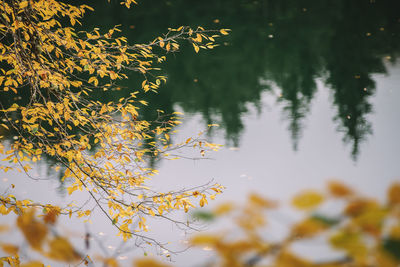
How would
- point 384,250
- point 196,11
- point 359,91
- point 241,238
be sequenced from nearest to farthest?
point 384,250, point 241,238, point 359,91, point 196,11

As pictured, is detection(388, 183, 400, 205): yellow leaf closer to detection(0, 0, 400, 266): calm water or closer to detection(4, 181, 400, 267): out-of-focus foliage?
detection(4, 181, 400, 267): out-of-focus foliage

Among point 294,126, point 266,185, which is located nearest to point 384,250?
point 266,185

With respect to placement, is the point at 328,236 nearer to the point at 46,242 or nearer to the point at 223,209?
the point at 223,209

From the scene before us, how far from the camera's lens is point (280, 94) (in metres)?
6.42

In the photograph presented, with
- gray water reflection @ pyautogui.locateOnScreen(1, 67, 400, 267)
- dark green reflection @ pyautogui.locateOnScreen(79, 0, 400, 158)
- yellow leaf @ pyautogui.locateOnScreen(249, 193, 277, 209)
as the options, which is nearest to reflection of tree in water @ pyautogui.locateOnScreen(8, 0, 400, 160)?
dark green reflection @ pyautogui.locateOnScreen(79, 0, 400, 158)

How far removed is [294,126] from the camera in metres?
5.41

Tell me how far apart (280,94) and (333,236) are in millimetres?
5989

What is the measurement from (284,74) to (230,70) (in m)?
1.09

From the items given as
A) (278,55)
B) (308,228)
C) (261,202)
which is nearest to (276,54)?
(278,55)

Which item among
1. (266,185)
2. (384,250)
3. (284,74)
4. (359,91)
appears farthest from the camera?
(284,74)

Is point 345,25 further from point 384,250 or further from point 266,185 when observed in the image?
point 384,250

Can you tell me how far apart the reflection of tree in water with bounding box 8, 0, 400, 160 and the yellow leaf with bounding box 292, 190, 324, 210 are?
14.5 ft

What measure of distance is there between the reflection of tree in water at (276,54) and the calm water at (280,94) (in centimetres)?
2

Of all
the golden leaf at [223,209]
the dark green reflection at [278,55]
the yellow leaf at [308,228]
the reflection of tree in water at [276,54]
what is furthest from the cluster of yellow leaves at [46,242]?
the reflection of tree in water at [276,54]
